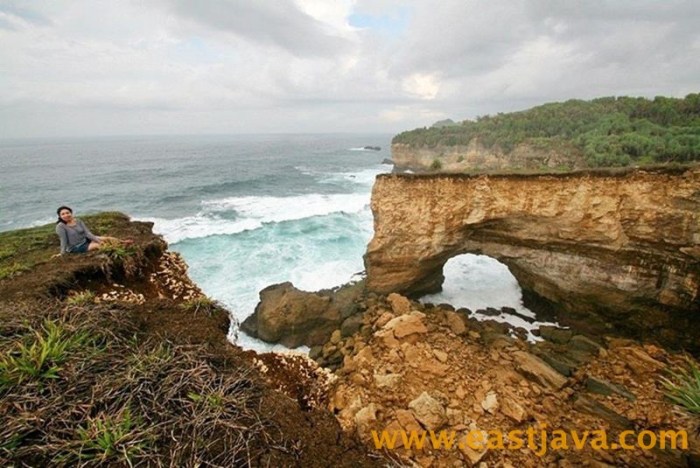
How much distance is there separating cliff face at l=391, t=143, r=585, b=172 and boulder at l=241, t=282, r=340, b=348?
10496mm

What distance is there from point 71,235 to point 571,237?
558 inches

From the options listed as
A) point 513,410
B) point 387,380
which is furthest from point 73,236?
point 513,410

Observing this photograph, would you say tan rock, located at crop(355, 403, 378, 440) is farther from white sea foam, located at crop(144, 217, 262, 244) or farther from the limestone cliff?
white sea foam, located at crop(144, 217, 262, 244)

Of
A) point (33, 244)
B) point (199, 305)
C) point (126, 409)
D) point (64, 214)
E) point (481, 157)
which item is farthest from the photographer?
point (481, 157)

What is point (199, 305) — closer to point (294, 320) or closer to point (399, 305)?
point (294, 320)

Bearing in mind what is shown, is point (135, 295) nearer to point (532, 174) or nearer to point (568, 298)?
point (532, 174)

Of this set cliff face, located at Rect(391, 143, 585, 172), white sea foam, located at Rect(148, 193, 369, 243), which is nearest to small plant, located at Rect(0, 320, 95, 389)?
cliff face, located at Rect(391, 143, 585, 172)

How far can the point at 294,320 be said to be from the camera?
12.1 m

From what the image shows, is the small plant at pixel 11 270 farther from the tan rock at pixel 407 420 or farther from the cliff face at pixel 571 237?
the cliff face at pixel 571 237

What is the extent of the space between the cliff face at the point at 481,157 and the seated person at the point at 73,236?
1568 cm

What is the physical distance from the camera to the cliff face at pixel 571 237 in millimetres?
9164

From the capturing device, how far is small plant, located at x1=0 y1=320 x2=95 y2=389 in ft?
8.53

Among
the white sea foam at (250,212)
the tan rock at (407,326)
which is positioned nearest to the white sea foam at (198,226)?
the white sea foam at (250,212)

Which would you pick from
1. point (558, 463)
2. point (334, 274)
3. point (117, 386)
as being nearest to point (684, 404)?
point (558, 463)
